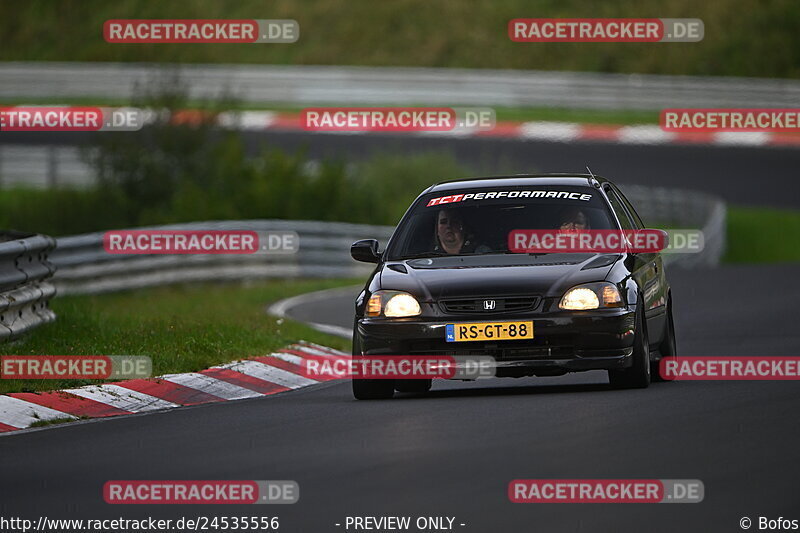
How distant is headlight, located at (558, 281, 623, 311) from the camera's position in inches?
448

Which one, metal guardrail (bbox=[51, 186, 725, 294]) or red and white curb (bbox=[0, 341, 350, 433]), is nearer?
red and white curb (bbox=[0, 341, 350, 433])

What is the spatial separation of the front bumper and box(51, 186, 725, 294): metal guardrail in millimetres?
11929

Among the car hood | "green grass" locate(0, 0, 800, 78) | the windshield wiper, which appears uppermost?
"green grass" locate(0, 0, 800, 78)

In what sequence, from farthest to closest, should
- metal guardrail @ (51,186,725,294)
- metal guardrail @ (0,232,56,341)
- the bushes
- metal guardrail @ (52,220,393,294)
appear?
the bushes
metal guardrail @ (51,186,725,294)
metal guardrail @ (52,220,393,294)
metal guardrail @ (0,232,56,341)

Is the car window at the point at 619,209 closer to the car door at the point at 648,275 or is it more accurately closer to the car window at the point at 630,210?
the car door at the point at 648,275

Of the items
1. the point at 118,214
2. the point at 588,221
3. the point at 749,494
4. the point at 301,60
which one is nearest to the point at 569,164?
the point at 118,214

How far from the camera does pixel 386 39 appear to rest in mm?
52750

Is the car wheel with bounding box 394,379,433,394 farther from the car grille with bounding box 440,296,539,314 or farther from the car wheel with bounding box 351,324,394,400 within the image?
the car grille with bounding box 440,296,539,314

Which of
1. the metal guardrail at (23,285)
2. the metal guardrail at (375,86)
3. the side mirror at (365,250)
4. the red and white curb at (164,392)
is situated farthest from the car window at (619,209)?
the metal guardrail at (375,86)

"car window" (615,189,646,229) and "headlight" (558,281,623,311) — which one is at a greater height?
"car window" (615,189,646,229)

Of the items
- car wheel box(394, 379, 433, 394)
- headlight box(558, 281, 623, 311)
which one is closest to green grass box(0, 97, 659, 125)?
car wheel box(394, 379, 433, 394)

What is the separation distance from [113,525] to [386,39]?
4610 cm

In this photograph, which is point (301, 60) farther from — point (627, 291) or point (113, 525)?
point (113, 525)

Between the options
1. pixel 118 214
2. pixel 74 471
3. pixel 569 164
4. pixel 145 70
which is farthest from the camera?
pixel 145 70
